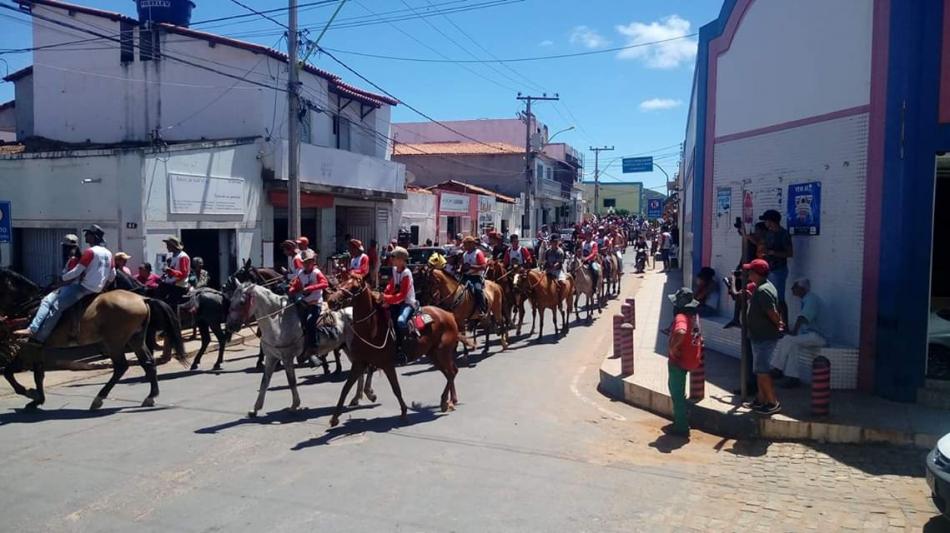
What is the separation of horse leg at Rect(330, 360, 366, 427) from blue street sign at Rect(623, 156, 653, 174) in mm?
58893

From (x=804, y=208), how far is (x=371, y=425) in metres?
7.72

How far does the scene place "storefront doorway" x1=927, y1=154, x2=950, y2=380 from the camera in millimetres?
10016

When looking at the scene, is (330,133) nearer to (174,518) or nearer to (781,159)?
(781,159)

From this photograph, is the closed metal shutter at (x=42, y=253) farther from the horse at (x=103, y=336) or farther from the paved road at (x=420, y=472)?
the paved road at (x=420, y=472)

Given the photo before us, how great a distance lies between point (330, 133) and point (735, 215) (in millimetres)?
17276

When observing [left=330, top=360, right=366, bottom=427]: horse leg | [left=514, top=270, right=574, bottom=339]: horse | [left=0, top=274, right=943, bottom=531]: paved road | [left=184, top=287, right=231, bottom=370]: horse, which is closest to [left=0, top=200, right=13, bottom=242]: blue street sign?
[left=184, top=287, right=231, bottom=370]: horse

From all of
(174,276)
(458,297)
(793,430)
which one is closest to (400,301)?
(458,297)

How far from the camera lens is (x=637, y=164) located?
65.4 meters

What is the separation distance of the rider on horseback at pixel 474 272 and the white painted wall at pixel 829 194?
5247mm

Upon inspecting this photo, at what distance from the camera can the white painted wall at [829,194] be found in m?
10.2

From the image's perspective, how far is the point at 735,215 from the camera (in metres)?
13.3

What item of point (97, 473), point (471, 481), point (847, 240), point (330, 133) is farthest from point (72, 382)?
point (330, 133)

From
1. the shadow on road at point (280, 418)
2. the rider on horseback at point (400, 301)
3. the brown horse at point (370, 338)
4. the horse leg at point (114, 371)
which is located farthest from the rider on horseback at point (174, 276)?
the rider on horseback at point (400, 301)

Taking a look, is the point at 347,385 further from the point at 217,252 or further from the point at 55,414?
the point at 217,252
